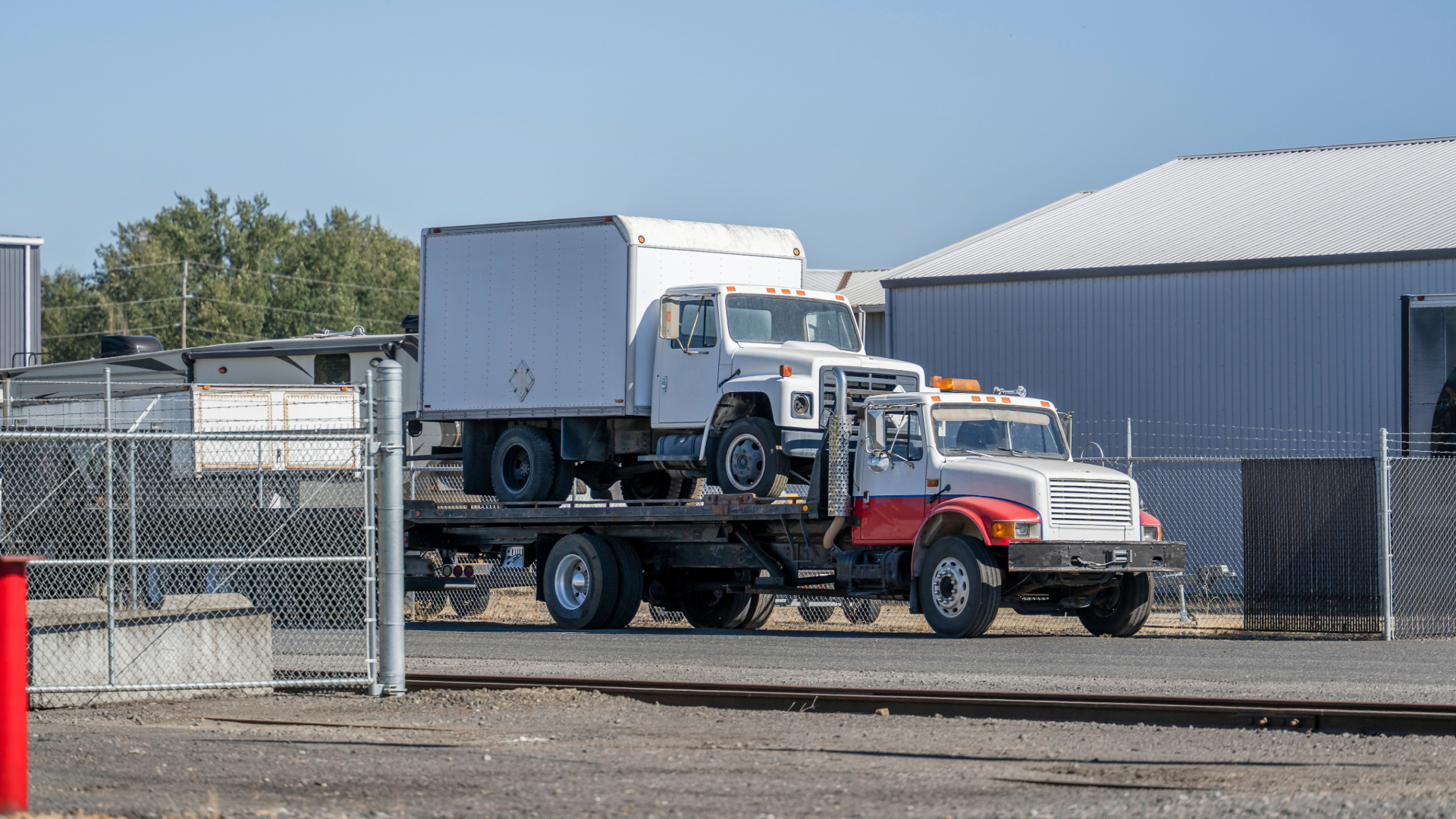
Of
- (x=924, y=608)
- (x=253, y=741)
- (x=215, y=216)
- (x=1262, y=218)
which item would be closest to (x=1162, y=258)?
(x=1262, y=218)

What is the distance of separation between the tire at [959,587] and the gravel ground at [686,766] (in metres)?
5.96

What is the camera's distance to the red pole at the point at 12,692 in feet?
23.2

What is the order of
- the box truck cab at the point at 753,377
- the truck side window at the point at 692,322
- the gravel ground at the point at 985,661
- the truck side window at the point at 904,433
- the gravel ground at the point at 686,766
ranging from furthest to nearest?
the truck side window at the point at 692,322 → the box truck cab at the point at 753,377 → the truck side window at the point at 904,433 → the gravel ground at the point at 985,661 → the gravel ground at the point at 686,766

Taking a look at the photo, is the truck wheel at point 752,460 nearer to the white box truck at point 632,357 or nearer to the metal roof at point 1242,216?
the white box truck at point 632,357

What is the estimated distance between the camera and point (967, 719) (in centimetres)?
1033

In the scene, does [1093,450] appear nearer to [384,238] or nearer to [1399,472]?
[1399,472]

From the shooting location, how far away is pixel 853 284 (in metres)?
38.5

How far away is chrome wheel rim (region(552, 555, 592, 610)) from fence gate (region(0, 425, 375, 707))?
227 cm

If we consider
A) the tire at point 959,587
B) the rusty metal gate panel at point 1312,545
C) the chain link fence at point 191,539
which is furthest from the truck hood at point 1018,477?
the chain link fence at point 191,539

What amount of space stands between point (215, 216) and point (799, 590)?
81277mm

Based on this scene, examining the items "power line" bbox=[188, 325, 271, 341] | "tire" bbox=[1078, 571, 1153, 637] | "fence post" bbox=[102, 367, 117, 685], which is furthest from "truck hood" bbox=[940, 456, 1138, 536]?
"power line" bbox=[188, 325, 271, 341]

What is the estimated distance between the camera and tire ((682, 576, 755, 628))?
20469 millimetres

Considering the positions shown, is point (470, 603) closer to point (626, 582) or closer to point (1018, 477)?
point (626, 582)

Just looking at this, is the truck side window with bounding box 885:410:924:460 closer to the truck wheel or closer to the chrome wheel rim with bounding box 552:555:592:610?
the truck wheel
